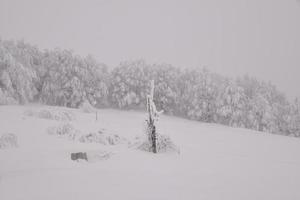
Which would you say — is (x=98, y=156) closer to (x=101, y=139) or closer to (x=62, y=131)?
(x=101, y=139)

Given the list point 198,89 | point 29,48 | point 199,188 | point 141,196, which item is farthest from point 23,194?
point 29,48

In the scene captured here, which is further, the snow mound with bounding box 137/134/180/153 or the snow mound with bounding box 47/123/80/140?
the snow mound with bounding box 47/123/80/140

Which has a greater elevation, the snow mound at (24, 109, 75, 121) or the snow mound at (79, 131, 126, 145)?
the snow mound at (24, 109, 75, 121)

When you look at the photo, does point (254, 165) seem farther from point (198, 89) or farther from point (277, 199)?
point (198, 89)

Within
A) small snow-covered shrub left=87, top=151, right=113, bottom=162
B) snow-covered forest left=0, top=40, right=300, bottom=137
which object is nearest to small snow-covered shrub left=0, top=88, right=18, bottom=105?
snow-covered forest left=0, top=40, right=300, bottom=137

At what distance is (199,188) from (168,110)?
30926mm

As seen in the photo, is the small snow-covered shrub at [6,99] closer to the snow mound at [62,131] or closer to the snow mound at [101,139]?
the snow mound at [62,131]

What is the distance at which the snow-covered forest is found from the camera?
3394 cm

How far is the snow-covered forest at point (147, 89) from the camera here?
33938 millimetres

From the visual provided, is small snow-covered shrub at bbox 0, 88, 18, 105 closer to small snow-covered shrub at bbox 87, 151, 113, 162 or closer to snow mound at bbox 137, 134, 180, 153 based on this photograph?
snow mound at bbox 137, 134, 180, 153

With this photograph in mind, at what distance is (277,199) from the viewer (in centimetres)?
623

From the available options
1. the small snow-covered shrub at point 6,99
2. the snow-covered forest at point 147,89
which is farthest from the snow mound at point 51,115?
the snow-covered forest at point 147,89

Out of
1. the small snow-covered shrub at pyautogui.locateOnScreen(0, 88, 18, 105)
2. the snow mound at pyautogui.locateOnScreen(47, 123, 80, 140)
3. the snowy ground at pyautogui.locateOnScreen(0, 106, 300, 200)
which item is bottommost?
the snowy ground at pyautogui.locateOnScreen(0, 106, 300, 200)

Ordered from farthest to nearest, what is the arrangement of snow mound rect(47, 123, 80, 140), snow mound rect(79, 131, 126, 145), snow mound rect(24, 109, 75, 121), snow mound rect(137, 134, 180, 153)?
snow mound rect(24, 109, 75, 121)
snow mound rect(47, 123, 80, 140)
snow mound rect(79, 131, 126, 145)
snow mound rect(137, 134, 180, 153)
